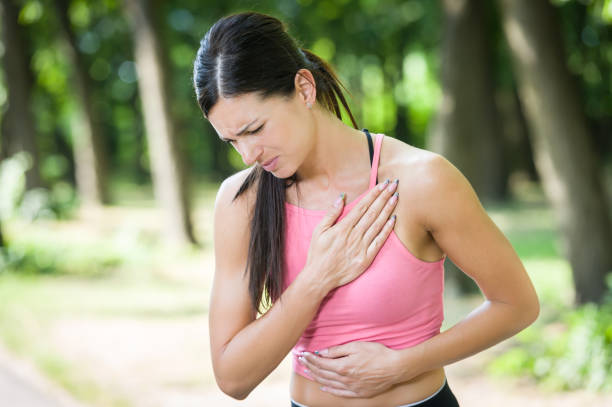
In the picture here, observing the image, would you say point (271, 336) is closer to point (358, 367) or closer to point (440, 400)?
point (358, 367)

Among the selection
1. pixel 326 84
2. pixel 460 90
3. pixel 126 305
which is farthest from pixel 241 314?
pixel 126 305

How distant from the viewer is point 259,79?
70.9 inches

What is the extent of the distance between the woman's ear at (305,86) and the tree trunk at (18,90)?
15.1 meters

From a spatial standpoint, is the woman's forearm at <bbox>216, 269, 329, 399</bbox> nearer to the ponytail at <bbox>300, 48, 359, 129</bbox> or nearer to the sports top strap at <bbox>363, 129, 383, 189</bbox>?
the sports top strap at <bbox>363, 129, 383, 189</bbox>

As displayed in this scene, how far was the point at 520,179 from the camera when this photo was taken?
872 inches

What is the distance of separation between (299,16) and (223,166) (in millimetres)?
12255

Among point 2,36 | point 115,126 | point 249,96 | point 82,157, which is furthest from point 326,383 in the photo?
point 115,126

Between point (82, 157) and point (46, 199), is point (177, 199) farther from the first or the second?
point (82, 157)

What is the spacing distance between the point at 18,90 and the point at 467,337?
15.8 m

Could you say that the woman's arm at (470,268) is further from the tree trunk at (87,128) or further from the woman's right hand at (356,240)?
the tree trunk at (87,128)

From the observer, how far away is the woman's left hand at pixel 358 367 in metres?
1.82

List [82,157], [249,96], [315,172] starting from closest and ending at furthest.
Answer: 1. [249,96]
2. [315,172]
3. [82,157]

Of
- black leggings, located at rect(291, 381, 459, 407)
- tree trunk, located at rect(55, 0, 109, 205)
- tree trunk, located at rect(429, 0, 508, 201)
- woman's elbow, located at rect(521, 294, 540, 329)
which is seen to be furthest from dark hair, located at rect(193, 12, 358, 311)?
tree trunk, located at rect(55, 0, 109, 205)

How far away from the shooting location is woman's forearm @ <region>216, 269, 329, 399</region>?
1805 mm
